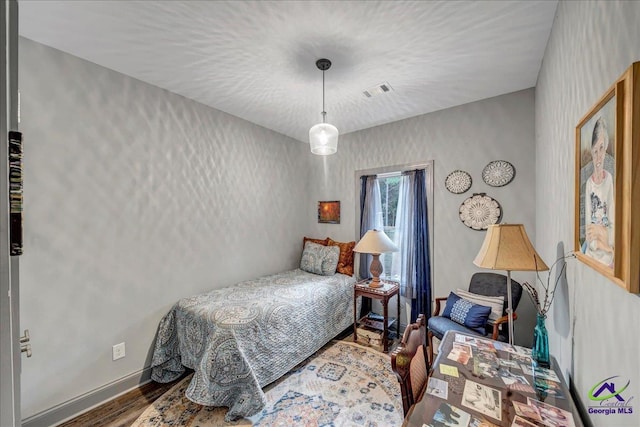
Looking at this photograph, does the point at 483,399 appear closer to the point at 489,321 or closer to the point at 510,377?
the point at 510,377

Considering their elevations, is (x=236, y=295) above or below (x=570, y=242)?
below

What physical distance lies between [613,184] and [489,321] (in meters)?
1.83

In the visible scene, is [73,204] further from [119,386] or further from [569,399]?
[569,399]

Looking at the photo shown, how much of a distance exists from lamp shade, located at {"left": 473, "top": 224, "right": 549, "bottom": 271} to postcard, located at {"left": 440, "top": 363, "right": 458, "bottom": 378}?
54 cm

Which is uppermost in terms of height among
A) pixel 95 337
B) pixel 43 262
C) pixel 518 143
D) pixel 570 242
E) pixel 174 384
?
pixel 518 143

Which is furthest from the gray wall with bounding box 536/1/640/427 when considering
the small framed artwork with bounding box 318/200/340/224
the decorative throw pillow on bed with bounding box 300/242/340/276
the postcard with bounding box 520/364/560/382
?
the small framed artwork with bounding box 318/200/340/224

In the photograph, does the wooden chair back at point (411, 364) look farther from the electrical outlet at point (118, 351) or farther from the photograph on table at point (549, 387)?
the electrical outlet at point (118, 351)

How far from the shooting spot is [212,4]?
146 centimetres

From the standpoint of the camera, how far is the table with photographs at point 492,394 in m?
0.92

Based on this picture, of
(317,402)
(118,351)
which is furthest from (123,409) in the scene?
(317,402)

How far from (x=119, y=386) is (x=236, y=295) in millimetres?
1085

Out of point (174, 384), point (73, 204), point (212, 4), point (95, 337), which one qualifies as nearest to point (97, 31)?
point (212, 4)

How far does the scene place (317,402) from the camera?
2004 millimetres

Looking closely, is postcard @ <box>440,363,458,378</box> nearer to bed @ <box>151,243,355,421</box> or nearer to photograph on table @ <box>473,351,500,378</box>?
photograph on table @ <box>473,351,500,378</box>
